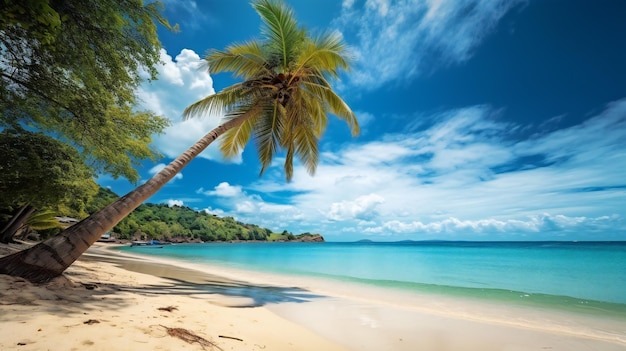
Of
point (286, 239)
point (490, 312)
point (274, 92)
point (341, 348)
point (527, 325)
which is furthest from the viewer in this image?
point (286, 239)

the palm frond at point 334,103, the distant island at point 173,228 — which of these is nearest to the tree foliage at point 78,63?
the palm frond at point 334,103

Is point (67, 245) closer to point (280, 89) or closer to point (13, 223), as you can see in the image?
point (280, 89)

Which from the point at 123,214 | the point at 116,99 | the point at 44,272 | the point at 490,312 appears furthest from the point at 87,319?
the point at 490,312

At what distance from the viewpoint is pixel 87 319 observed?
11.2ft

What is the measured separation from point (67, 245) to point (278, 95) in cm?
685

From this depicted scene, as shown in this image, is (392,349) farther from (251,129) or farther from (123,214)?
(251,129)

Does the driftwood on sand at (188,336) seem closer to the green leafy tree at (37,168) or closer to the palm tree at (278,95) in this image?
the palm tree at (278,95)

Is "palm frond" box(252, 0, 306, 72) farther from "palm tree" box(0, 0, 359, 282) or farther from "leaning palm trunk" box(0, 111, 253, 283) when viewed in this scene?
"leaning palm trunk" box(0, 111, 253, 283)

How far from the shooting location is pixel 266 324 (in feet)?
15.8

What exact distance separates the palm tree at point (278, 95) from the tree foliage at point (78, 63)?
1795 millimetres

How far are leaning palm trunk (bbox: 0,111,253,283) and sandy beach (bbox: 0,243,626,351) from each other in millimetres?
255

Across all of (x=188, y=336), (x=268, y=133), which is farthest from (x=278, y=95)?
(x=188, y=336)

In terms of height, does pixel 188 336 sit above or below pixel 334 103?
below

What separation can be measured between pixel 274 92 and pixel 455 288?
1016 cm
